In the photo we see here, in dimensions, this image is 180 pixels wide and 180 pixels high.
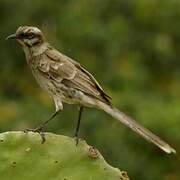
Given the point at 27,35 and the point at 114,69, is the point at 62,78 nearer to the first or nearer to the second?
the point at 27,35

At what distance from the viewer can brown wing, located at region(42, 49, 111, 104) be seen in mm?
4426

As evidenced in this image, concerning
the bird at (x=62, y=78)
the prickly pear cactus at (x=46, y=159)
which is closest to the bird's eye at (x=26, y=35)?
the bird at (x=62, y=78)

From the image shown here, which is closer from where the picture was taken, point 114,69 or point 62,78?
point 62,78

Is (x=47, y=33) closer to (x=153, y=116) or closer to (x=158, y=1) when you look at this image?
Result: (x=158, y=1)

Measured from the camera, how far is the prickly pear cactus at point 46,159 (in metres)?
3.79

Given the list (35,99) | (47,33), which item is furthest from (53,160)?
(47,33)

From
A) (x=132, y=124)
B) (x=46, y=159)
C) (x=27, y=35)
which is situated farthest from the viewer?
(x=27, y=35)

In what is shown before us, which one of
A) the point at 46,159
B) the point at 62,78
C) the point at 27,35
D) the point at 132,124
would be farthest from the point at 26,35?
the point at 46,159

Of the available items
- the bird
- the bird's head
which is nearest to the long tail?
the bird

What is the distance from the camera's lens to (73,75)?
14.6ft

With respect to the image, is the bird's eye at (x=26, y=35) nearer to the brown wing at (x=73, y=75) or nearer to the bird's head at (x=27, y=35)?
the bird's head at (x=27, y=35)

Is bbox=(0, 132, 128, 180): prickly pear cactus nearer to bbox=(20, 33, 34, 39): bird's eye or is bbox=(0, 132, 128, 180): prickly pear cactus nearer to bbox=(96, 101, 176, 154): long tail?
bbox=(96, 101, 176, 154): long tail

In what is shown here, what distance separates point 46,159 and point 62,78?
79 cm

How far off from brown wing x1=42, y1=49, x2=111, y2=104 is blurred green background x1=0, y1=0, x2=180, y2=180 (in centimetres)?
398
